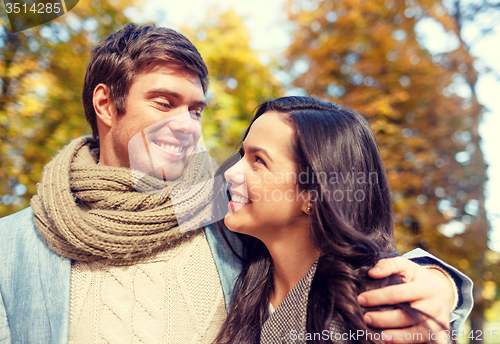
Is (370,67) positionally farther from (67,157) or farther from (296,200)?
(67,157)

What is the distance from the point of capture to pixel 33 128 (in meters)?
2.90

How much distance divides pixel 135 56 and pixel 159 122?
A: 43 centimetres

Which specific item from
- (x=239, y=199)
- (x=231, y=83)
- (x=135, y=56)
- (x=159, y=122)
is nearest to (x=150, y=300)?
(x=239, y=199)

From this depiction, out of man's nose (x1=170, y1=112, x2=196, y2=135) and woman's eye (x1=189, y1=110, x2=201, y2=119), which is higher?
woman's eye (x1=189, y1=110, x2=201, y2=119)

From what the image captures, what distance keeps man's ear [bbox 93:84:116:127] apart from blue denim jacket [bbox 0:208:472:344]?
0.70 metres

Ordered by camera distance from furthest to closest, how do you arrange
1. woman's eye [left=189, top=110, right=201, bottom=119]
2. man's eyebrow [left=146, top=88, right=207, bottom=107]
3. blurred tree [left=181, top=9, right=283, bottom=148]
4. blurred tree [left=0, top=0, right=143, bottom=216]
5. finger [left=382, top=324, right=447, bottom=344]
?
Result: 1. blurred tree [left=181, top=9, right=283, bottom=148]
2. blurred tree [left=0, top=0, right=143, bottom=216]
3. woman's eye [left=189, top=110, right=201, bottom=119]
4. man's eyebrow [left=146, top=88, right=207, bottom=107]
5. finger [left=382, top=324, right=447, bottom=344]

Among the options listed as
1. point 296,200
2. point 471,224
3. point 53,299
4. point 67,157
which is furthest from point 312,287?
point 471,224

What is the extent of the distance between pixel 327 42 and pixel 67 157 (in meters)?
4.19

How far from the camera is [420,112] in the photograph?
419 centimetres

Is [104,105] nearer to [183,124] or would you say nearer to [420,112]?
[183,124]

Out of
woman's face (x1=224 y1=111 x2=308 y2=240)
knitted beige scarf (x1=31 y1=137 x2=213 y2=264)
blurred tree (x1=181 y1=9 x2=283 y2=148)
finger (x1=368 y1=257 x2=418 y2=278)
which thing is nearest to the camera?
finger (x1=368 y1=257 x2=418 y2=278)

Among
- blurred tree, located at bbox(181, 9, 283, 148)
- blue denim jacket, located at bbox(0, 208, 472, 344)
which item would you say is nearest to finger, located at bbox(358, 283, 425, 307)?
blue denim jacket, located at bbox(0, 208, 472, 344)

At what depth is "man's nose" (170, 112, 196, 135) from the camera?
1.63m

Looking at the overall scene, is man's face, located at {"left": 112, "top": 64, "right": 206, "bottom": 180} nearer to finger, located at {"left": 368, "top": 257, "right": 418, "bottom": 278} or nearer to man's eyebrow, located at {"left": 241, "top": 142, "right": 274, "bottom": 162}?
man's eyebrow, located at {"left": 241, "top": 142, "right": 274, "bottom": 162}
